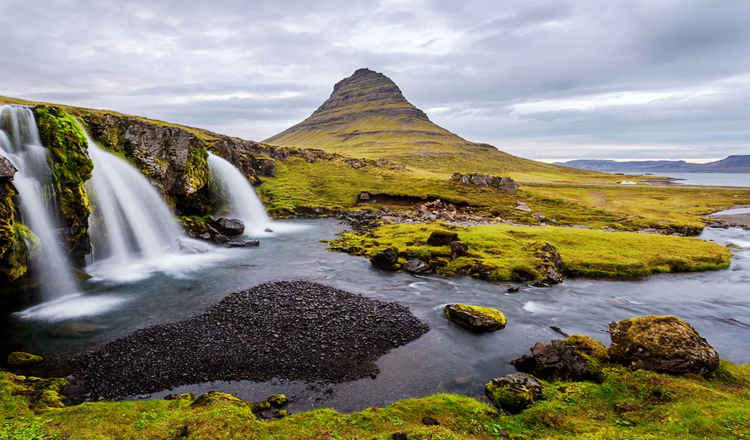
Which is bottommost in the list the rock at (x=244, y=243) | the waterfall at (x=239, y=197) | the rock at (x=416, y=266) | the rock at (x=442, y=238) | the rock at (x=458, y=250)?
the rock at (x=416, y=266)

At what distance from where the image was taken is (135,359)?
18.7 metres

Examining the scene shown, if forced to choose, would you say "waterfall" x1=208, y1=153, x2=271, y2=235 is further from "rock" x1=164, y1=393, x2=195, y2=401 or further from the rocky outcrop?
the rocky outcrop

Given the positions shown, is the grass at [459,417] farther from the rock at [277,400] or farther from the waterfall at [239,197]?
the waterfall at [239,197]

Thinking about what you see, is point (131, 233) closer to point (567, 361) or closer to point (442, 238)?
point (442, 238)

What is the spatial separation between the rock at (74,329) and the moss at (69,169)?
10990mm

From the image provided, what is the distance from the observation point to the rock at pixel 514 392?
49.0 ft

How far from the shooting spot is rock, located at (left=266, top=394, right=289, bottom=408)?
15.7 m

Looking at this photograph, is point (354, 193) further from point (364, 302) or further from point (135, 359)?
point (135, 359)

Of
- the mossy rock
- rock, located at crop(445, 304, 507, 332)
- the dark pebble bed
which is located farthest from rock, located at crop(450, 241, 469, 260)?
the mossy rock

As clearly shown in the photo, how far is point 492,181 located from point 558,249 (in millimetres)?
50146

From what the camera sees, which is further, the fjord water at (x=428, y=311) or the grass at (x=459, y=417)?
the fjord water at (x=428, y=311)

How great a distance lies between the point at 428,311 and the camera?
87.8 feet

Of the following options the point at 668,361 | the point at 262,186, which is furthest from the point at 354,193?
the point at 668,361

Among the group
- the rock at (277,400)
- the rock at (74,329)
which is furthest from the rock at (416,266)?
the rock at (74,329)
